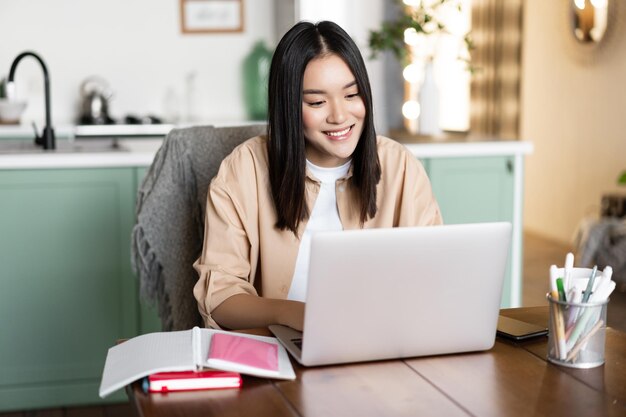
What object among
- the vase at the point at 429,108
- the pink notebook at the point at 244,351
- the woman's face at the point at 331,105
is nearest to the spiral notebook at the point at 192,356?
the pink notebook at the point at 244,351

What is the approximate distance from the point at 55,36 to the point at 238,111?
48.5 inches

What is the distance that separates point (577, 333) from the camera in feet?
4.35

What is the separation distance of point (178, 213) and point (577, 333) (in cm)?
121

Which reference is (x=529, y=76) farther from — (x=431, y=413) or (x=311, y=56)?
(x=431, y=413)

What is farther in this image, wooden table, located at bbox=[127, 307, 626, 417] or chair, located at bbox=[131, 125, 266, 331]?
chair, located at bbox=[131, 125, 266, 331]

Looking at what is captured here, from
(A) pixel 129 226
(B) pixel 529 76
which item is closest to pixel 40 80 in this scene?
(A) pixel 129 226

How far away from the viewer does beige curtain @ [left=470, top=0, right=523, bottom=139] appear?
7.00 m

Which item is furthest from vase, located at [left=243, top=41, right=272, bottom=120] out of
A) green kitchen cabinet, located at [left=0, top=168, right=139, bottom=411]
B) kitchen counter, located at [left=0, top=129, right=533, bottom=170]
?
→ green kitchen cabinet, located at [left=0, top=168, right=139, bottom=411]

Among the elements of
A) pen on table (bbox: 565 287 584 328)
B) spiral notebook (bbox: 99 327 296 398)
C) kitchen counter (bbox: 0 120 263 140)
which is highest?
kitchen counter (bbox: 0 120 263 140)

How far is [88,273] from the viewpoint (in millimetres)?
2975

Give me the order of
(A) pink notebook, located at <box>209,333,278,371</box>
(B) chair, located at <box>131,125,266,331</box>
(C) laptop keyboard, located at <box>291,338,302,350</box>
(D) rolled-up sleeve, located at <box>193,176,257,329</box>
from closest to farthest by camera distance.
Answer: (A) pink notebook, located at <box>209,333,278,371</box>
(C) laptop keyboard, located at <box>291,338,302,350</box>
(D) rolled-up sleeve, located at <box>193,176,257,329</box>
(B) chair, located at <box>131,125,266,331</box>

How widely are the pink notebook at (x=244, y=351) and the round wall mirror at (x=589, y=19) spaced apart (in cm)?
491

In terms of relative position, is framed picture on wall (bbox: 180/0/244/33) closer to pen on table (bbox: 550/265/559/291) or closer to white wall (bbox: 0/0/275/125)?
white wall (bbox: 0/0/275/125)

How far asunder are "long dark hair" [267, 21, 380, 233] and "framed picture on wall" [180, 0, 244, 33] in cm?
396
